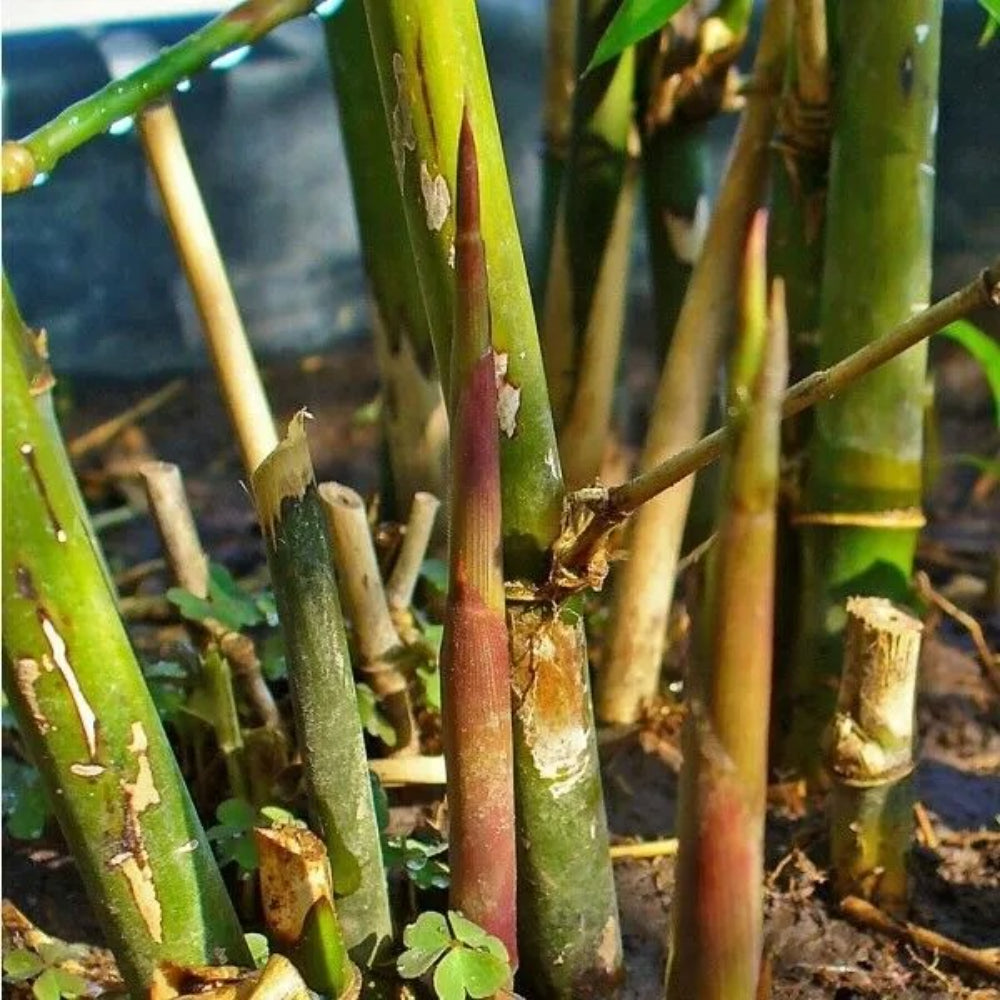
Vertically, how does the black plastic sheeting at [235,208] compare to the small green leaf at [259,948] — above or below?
above

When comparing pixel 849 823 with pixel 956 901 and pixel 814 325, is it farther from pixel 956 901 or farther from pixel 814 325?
pixel 814 325

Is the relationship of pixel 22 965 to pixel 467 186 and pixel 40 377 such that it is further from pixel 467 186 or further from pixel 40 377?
pixel 467 186

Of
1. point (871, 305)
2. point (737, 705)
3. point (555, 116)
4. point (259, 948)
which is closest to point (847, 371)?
point (737, 705)

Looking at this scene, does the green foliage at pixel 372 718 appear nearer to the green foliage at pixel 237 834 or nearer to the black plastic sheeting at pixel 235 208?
the green foliage at pixel 237 834

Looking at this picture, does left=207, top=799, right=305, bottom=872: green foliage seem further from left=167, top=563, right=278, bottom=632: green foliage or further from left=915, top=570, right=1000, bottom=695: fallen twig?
left=915, top=570, right=1000, bottom=695: fallen twig

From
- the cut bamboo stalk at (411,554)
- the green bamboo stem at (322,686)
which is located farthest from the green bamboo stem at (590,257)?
the green bamboo stem at (322,686)
